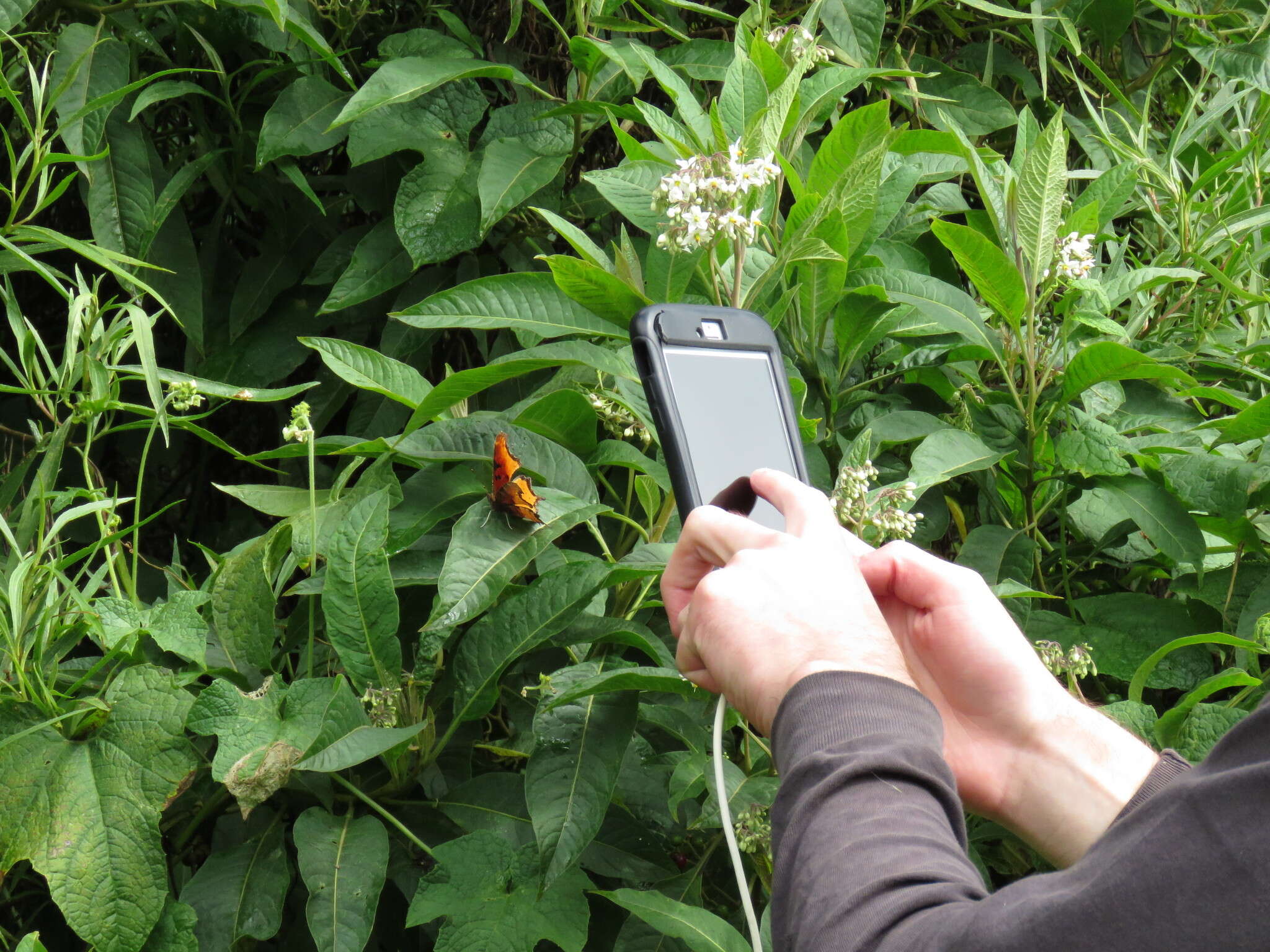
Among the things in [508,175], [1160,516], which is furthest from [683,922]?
A: [508,175]

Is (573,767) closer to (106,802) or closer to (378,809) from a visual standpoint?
(378,809)

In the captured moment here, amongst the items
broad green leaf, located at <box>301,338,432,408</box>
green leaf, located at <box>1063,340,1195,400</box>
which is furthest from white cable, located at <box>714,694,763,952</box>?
green leaf, located at <box>1063,340,1195,400</box>

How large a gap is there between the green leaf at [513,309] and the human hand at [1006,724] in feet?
1.63

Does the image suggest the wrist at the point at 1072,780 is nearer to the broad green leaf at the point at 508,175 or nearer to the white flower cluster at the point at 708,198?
the white flower cluster at the point at 708,198

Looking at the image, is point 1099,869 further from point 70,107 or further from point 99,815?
point 70,107

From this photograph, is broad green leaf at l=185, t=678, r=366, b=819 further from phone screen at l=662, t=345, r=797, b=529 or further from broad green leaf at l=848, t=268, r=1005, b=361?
broad green leaf at l=848, t=268, r=1005, b=361

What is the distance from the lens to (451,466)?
50.3 inches

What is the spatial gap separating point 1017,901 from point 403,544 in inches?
31.6

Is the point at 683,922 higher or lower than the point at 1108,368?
lower

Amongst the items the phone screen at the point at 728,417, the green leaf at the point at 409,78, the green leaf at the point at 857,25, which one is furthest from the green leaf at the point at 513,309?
the green leaf at the point at 857,25

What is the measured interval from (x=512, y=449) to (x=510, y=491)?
12 cm

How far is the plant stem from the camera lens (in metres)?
1.10

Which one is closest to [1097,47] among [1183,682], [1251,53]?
[1251,53]

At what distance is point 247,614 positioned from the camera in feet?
3.82
